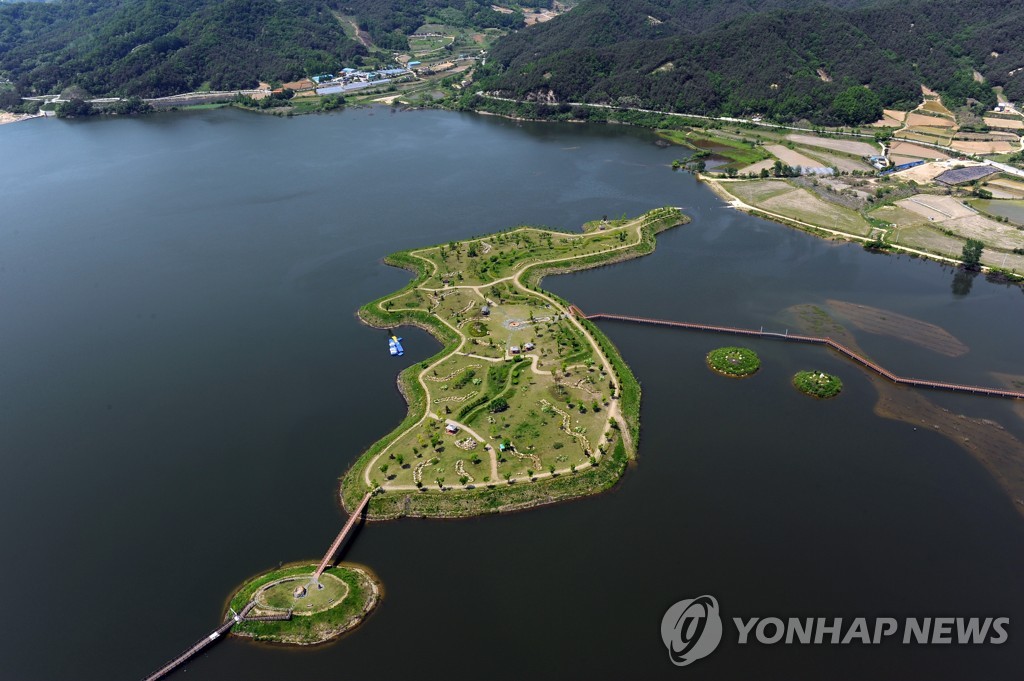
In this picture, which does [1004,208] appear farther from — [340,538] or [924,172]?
[340,538]

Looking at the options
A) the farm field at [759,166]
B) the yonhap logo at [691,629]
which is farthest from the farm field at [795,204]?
the yonhap logo at [691,629]

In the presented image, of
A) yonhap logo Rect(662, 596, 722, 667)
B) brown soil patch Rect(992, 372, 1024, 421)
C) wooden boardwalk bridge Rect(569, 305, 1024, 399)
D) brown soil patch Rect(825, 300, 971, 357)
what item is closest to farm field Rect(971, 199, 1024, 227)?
brown soil patch Rect(825, 300, 971, 357)

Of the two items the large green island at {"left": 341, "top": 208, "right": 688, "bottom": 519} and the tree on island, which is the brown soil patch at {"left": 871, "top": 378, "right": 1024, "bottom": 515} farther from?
the tree on island

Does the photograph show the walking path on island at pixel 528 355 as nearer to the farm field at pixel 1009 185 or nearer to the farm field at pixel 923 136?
the farm field at pixel 1009 185

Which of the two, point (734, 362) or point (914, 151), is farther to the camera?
point (914, 151)

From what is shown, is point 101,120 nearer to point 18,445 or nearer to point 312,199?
point 312,199

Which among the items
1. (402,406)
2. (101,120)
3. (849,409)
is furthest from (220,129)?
(849,409)

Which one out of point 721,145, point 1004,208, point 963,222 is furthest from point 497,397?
point 721,145
